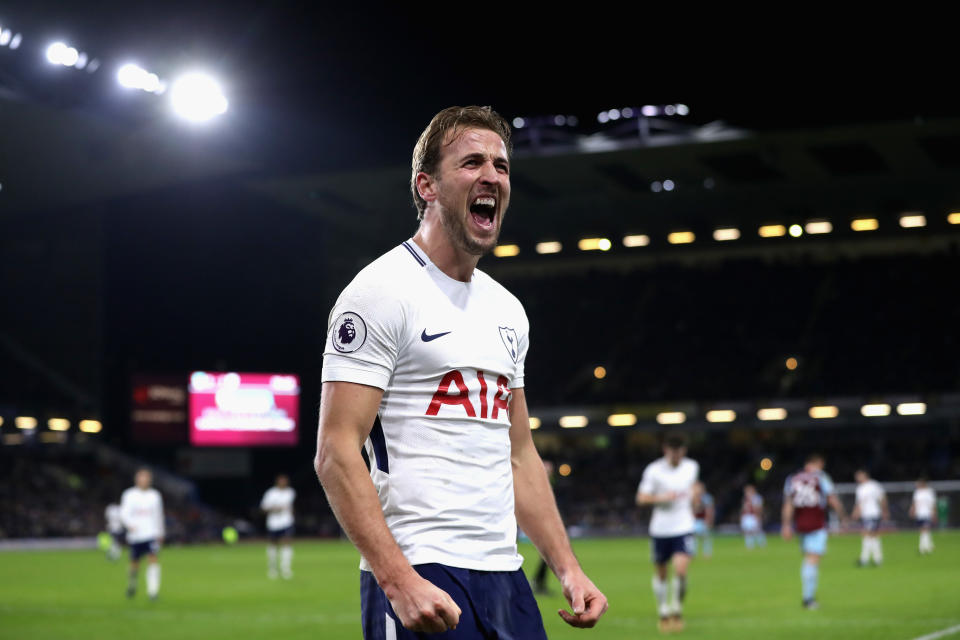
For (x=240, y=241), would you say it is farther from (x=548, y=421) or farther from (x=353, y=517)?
(x=353, y=517)

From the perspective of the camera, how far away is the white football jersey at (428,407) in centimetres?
319

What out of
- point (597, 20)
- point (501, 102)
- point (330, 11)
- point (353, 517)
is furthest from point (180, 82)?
point (353, 517)

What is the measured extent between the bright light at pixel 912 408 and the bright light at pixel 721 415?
6.79 m

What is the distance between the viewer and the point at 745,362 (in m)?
52.2

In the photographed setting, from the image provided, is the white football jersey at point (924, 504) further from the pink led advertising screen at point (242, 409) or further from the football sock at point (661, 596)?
the pink led advertising screen at point (242, 409)

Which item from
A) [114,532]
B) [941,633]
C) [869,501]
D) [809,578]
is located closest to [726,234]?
[869,501]

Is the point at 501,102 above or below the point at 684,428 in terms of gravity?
above

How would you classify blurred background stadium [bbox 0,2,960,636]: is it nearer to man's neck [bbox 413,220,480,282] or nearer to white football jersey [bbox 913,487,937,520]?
white football jersey [bbox 913,487,937,520]

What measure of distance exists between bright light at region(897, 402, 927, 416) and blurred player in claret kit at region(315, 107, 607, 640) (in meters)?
46.4

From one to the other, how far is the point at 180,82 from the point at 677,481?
18013 millimetres

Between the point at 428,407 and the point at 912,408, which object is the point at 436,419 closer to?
the point at 428,407

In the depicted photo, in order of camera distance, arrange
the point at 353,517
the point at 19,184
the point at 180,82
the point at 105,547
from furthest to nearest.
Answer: the point at 105,547
the point at 19,184
the point at 180,82
the point at 353,517

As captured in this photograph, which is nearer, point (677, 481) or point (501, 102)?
point (677, 481)

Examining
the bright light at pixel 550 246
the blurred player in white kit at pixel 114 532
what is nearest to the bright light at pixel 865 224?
the bright light at pixel 550 246
